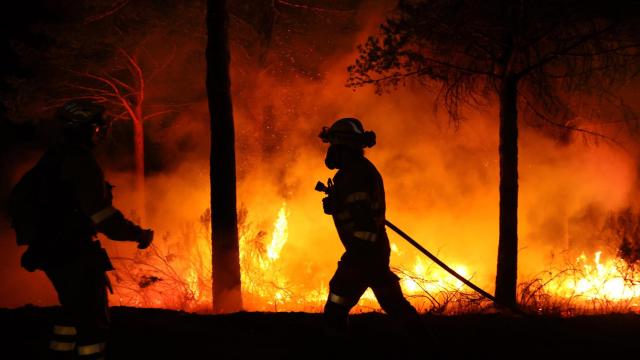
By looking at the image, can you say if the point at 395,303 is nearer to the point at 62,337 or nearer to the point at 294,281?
the point at 62,337

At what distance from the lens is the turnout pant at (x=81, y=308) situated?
3.80m

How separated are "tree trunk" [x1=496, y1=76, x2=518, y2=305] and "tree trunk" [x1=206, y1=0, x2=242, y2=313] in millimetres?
3683

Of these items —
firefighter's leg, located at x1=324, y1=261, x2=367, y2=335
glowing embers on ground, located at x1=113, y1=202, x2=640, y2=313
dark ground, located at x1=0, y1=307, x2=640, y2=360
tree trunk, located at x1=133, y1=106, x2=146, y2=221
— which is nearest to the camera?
firefighter's leg, located at x1=324, y1=261, x2=367, y2=335

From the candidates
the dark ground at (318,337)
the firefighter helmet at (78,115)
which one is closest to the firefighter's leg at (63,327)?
the firefighter helmet at (78,115)

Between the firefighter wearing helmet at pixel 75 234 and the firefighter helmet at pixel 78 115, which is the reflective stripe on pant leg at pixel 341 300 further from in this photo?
the firefighter helmet at pixel 78 115

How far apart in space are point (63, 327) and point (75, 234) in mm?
629

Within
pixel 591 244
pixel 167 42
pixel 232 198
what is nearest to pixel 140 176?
pixel 167 42

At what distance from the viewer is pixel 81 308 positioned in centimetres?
381

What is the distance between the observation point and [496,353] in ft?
17.2

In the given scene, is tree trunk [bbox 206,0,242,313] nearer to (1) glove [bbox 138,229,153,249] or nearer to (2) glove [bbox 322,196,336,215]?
(2) glove [bbox 322,196,336,215]

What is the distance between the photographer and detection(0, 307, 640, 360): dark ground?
5.15 meters

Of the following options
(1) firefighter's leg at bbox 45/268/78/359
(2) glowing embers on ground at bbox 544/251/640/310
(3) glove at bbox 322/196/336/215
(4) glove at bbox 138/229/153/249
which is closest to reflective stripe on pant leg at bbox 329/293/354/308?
(3) glove at bbox 322/196/336/215

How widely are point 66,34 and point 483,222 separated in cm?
1070

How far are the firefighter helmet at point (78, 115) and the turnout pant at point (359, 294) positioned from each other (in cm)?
215
